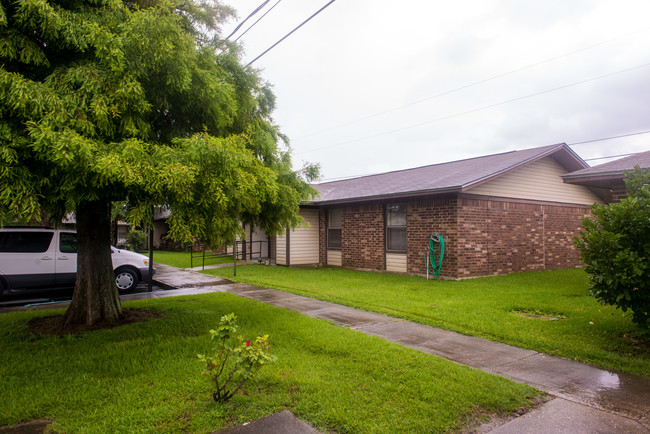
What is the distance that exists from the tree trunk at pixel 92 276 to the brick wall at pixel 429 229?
8.75 metres

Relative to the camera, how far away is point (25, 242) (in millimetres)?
9281

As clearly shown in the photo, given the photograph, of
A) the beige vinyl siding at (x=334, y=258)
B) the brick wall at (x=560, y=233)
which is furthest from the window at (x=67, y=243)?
the brick wall at (x=560, y=233)

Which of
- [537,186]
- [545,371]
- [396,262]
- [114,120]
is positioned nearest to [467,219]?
[396,262]

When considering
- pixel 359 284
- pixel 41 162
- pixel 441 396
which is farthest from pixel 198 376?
pixel 359 284

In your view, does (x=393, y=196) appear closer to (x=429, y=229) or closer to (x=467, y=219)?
(x=429, y=229)

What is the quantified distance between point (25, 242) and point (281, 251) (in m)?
9.15

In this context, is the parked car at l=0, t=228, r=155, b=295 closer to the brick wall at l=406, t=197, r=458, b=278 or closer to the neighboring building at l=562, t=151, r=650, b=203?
the brick wall at l=406, t=197, r=458, b=278

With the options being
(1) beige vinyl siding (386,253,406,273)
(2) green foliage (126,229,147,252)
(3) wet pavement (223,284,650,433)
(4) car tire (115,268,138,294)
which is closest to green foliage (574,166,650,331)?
(3) wet pavement (223,284,650,433)

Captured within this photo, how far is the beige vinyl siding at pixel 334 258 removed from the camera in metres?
16.0

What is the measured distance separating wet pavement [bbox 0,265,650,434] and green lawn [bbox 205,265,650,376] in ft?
1.18

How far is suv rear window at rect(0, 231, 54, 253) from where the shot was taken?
9109mm

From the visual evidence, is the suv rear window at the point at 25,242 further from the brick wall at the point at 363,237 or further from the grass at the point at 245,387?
the brick wall at the point at 363,237

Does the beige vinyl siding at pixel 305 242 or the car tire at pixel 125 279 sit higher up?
the beige vinyl siding at pixel 305 242

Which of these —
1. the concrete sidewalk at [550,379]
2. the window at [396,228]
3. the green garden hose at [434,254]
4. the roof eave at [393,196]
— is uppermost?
the roof eave at [393,196]
